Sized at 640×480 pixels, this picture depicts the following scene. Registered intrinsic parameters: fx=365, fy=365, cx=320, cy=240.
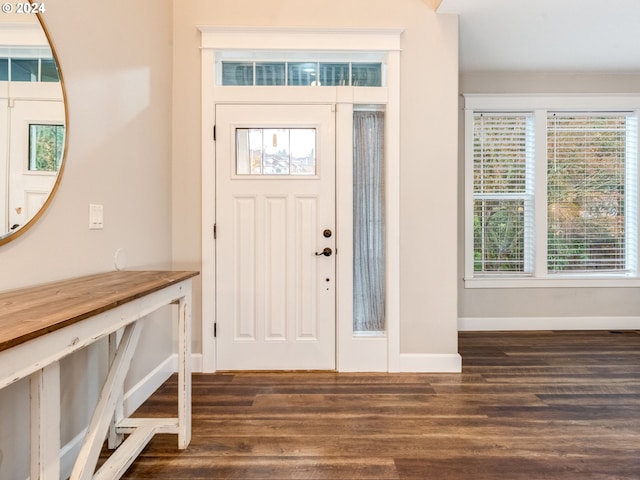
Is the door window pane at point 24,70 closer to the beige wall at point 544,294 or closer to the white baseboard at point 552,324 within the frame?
the beige wall at point 544,294

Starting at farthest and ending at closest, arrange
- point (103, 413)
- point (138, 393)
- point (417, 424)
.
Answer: point (138, 393)
point (417, 424)
point (103, 413)

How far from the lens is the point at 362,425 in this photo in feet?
6.64

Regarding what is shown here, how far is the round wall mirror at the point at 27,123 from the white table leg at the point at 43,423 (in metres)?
0.60

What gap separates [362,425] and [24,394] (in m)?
1.57

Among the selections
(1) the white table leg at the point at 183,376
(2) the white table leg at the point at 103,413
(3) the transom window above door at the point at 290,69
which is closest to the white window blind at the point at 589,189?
(3) the transom window above door at the point at 290,69

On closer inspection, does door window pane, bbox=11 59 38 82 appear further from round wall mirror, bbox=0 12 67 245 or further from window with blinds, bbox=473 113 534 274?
window with blinds, bbox=473 113 534 274

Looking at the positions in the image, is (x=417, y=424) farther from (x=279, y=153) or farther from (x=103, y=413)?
(x=279, y=153)

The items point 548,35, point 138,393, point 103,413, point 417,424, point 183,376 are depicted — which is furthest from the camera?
point 548,35

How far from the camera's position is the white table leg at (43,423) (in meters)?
0.98

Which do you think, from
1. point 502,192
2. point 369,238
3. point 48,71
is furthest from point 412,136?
point 48,71

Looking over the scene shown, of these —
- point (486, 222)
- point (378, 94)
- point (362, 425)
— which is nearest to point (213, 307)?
point (362, 425)

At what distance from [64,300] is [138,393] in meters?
1.35

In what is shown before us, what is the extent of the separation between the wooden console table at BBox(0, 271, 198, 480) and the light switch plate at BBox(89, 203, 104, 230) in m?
0.25

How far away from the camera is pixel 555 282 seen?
3.81 m
